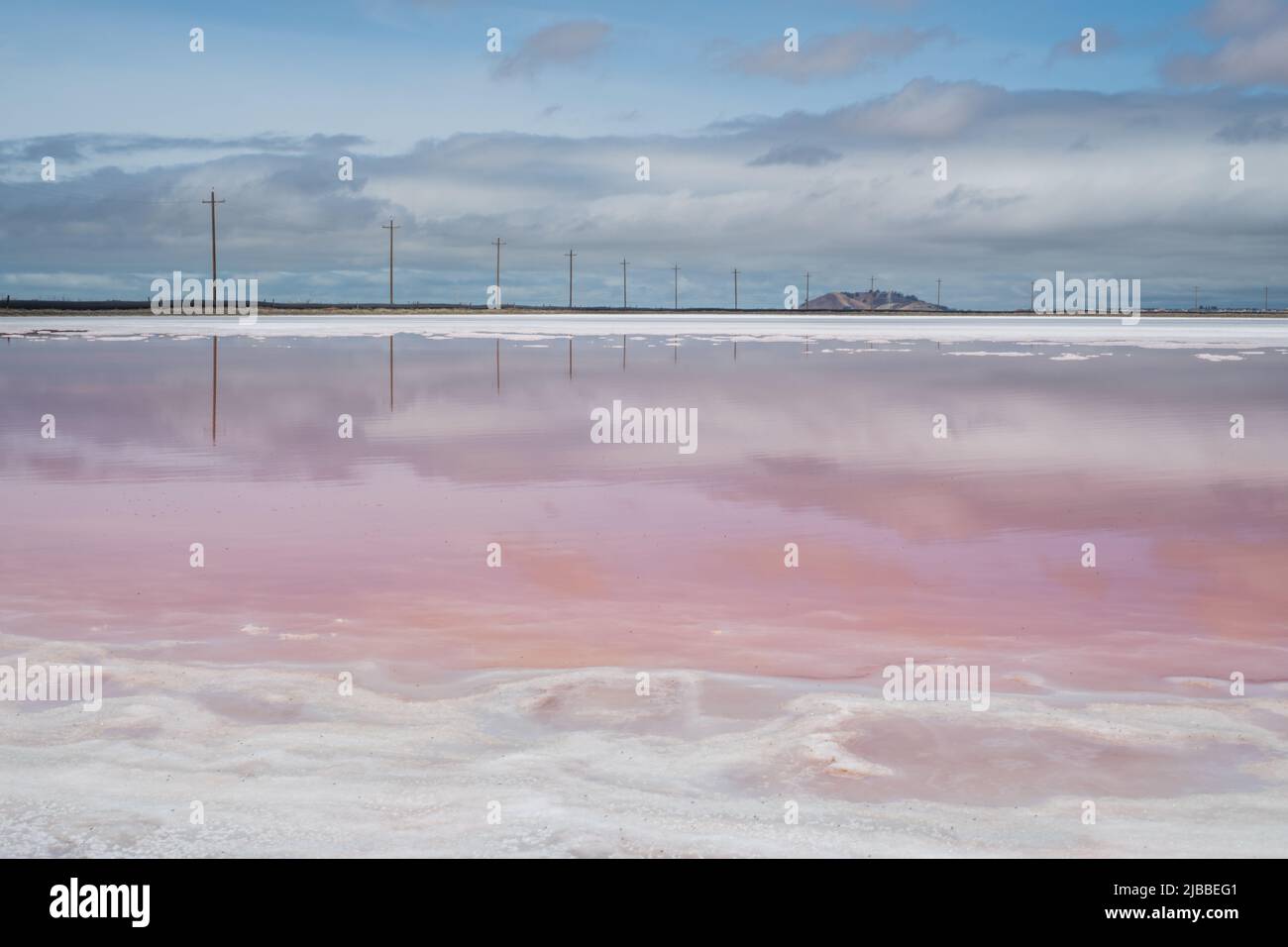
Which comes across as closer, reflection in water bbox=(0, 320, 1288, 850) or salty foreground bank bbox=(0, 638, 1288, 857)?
salty foreground bank bbox=(0, 638, 1288, 857)

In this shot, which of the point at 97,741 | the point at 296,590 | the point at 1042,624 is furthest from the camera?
the point at 296,590

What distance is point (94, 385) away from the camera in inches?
1228

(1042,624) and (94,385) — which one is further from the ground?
(94,385)

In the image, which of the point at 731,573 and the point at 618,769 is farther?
the point at 731,573

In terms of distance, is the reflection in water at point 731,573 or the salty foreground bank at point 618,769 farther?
the reflection in water at point 731,573

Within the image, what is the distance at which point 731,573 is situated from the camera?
36.5 feet

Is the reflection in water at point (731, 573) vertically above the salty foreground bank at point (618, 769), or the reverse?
the reflection in water at point (731, 573)

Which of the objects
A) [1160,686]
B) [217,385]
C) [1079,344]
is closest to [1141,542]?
[1160,686]

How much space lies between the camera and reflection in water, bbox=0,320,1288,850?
730 cm

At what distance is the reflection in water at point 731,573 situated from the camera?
287 inches

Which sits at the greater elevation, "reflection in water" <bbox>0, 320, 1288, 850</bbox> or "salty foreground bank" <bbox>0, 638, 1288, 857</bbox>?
"reflection in water" <bbox>0, 320, 1288, 850</bbox>

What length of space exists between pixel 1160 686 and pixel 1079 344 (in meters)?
58.5

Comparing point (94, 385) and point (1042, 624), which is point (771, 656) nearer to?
point (1042, 624)
